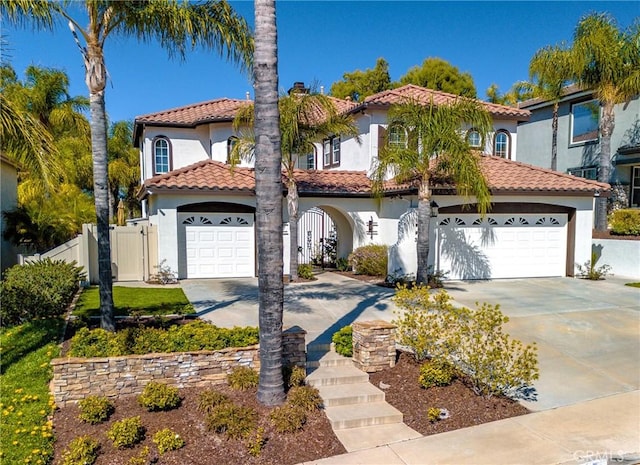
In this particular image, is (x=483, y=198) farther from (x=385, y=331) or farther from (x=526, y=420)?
(x=526, y=420)

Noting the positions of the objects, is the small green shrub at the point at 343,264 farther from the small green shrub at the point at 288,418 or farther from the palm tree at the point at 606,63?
the small green shrub at the point at 288,418

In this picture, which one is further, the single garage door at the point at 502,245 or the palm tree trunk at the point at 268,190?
the single garage door at the point at 502,245

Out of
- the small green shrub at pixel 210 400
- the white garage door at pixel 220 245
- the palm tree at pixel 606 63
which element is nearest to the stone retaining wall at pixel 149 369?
the small green shrub at pixel 210 400

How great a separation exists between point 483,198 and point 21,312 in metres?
11.4

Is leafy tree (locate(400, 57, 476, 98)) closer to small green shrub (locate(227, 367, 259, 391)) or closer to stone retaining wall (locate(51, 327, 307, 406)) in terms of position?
stone retaining wall (locate(51, 327, 307, 406))

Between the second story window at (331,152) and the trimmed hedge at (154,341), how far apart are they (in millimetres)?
14568

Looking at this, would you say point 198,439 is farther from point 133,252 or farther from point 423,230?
point 133,252

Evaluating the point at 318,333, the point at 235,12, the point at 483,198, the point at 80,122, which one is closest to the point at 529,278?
the point at 483,198

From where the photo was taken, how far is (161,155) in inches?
854

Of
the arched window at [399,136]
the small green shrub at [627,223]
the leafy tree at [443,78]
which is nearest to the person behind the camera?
the arched window at [399,136]

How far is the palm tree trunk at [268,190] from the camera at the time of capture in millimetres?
5832

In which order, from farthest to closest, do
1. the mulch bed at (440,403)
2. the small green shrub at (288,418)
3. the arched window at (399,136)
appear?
the arched window at (399,136) → the mulch bed at (440,403) → the small green shrub at (288,418)

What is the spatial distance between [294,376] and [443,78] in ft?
109

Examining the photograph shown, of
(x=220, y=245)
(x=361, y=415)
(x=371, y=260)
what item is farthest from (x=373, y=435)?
(x=220, y=245)
